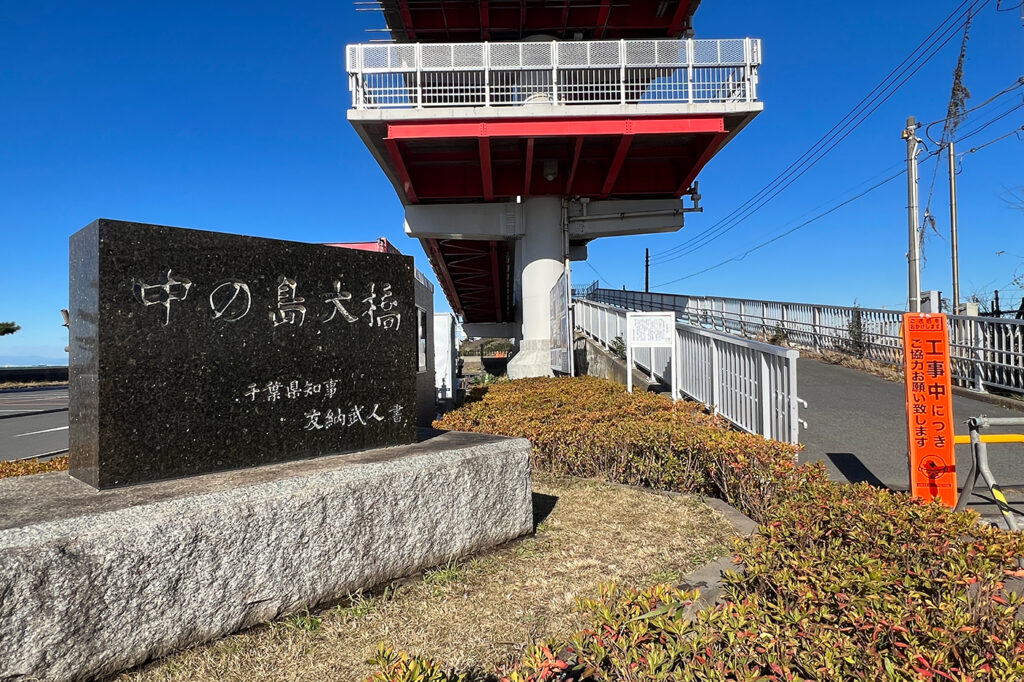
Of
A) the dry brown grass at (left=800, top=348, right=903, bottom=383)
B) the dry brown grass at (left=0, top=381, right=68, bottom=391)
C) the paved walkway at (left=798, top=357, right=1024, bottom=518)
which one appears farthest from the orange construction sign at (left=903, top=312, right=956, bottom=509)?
the dry brown grass at (left=0, top=381, right=68, bottom=391)

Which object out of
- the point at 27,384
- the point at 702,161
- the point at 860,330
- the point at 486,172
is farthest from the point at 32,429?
the point at 27,384

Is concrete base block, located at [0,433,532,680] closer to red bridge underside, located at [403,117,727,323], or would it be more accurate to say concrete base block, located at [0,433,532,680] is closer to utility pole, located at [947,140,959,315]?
red bridge underside, located at [403,117,727,323]

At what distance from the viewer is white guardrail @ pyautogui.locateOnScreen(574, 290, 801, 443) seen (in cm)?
550

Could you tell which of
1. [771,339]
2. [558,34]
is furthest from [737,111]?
[771,339]

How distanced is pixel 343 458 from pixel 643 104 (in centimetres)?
1225

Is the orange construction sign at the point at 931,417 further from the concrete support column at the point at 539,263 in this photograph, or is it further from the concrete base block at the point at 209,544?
the concrete support column at the point at 539,263

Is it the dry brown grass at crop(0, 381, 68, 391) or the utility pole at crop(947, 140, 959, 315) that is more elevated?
the utility pole at crop(947, 140, 959, 315)

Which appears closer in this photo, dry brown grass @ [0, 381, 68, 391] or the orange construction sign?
the orange construction sign

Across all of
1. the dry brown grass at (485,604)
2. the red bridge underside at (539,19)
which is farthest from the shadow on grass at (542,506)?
the red bridge underside at (539,19)

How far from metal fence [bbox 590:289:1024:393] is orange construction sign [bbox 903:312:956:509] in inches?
257

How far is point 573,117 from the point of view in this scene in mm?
13414

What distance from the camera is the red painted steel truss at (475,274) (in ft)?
76.7

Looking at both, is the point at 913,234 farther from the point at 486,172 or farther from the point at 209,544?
Result: the point at 209,544

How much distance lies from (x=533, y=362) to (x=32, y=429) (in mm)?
12090
